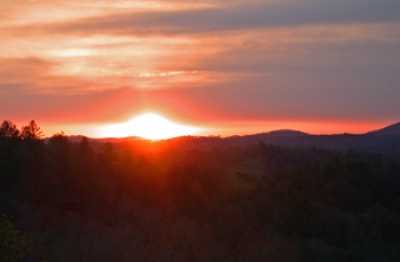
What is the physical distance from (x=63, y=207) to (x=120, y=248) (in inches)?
406

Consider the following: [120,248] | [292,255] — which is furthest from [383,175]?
[120,248]

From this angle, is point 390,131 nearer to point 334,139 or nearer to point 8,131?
point 334,139

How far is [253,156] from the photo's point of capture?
283 feet

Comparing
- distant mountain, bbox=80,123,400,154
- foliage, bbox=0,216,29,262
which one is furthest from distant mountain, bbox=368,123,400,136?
foliage, bbox=0,216,29,262

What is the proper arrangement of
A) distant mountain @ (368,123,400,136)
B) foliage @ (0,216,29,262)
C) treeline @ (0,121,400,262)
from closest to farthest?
foliage @ (0,216,29,262), treeline @ (0,121,400,262), distant mountain @ (368,123,400,136)

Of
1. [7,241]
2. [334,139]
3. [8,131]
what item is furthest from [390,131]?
[7,241]

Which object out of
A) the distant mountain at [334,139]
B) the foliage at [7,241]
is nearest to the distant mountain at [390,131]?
the distant mountain at [334,139]

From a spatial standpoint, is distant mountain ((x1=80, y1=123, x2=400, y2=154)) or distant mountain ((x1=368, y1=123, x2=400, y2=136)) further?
distant mountain ((x1=368, y1=123, x2=400, y2=136))

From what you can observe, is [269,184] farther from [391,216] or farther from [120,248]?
[120,248]

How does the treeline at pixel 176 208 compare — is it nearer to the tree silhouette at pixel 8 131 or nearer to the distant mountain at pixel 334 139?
the tree silhouette at pixel 8 131

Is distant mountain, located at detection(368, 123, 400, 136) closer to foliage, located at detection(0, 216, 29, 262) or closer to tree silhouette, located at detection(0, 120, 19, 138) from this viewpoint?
tree silhouette, located at detection(0, 120, 19, 138)

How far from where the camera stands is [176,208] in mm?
39188

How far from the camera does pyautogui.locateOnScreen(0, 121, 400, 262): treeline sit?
89.5 feet

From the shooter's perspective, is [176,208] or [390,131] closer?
[176,208]
